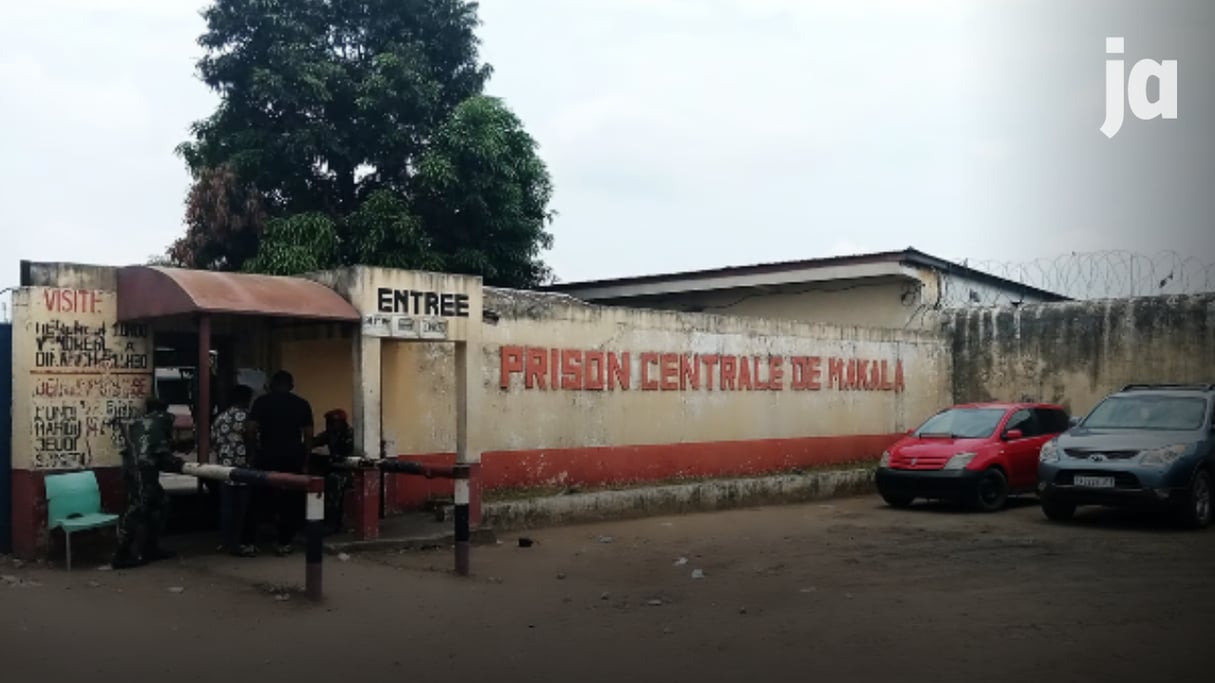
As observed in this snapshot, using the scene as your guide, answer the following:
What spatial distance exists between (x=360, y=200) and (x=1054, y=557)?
17.2 m

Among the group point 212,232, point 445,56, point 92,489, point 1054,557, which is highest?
point 445,56

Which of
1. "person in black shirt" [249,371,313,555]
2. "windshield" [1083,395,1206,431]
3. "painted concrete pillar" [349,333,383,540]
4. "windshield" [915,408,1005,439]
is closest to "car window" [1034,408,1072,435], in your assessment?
"windshield" [915,408,1005,439]

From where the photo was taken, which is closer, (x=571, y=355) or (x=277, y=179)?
(x=571, y=355)

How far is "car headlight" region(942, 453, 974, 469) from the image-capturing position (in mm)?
13961

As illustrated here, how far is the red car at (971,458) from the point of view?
14.0 meters

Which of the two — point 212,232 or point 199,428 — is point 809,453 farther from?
point 212,232

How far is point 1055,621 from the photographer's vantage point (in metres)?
7.32

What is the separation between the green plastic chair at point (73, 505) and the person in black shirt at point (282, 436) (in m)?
1.38

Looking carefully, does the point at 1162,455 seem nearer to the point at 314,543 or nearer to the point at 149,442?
the point at 314,543

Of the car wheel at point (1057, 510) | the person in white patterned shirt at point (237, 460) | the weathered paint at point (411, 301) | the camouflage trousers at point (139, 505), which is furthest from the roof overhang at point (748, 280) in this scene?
the camouflage trousers at point (139, 505)

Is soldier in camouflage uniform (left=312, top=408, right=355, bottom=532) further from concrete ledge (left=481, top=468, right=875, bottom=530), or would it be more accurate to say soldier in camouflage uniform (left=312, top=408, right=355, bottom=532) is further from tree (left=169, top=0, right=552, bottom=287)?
tree (left=169, top=0, right=552, bottom=287)

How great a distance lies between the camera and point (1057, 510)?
12906 millimetres

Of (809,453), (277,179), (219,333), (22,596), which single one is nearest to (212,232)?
(277,179)

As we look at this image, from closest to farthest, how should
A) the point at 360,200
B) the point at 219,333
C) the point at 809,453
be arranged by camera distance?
the point at 219,333 → the point at 809,453 → the point at 360,200
